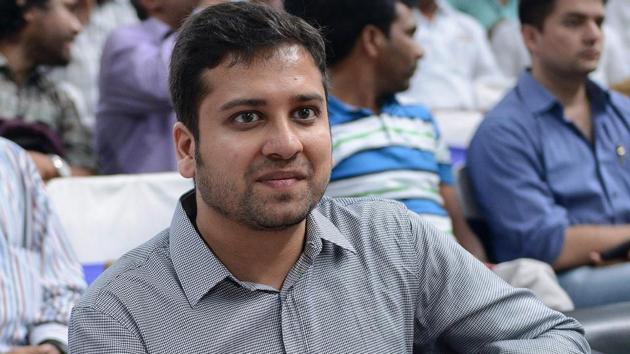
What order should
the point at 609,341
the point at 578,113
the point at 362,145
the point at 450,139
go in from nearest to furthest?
the point at 609,341 → the point at 362,145 → the point at 578,113 → the point at 450,139

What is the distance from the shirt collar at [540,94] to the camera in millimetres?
3096

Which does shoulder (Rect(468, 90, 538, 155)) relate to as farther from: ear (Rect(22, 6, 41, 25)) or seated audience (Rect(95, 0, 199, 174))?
ear (Rect(22, 6, 41, 25))

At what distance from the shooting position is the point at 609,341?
6.41 feet

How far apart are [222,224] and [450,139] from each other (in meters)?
2.50

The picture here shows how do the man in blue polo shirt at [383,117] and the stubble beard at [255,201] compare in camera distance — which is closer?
the stubble beard at [255,201]

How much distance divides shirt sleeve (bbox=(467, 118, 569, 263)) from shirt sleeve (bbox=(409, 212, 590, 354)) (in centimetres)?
118

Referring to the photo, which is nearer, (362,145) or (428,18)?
(362,145)

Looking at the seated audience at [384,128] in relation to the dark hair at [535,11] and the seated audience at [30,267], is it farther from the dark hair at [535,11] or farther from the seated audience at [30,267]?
the seated audience at [30,267]

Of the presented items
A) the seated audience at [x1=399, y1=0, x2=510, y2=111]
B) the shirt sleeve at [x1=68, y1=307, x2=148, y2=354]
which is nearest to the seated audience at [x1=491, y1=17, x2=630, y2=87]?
the seated audience at [x1=399, y1=0, x2=510, y2=111]

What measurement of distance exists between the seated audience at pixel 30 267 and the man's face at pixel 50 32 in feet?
4.03

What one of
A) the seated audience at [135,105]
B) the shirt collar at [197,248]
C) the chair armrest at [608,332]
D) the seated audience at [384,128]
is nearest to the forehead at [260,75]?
the shirt collar at [197,248]

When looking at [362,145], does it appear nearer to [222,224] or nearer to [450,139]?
[222,224]

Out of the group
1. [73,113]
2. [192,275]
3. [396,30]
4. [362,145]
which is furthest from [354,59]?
[192,275]

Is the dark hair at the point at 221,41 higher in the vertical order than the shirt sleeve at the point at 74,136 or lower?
higher
